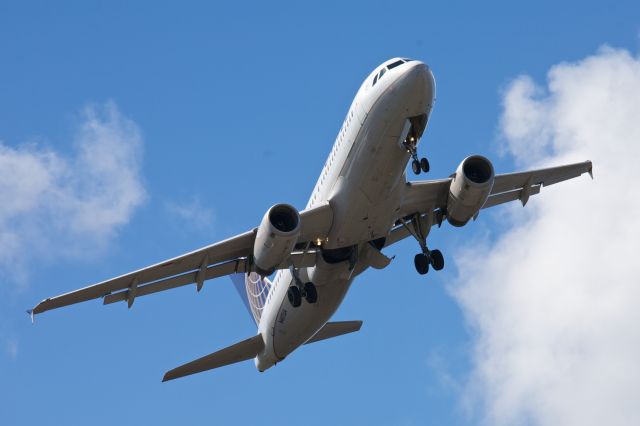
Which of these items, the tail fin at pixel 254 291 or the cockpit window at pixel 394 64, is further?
the tail fin at pixel 254 291

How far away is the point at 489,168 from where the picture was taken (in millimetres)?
35656

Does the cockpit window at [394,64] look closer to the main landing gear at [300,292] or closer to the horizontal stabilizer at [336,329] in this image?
the main landing gear at [300,292]

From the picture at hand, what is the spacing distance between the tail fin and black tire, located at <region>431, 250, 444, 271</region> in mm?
7029

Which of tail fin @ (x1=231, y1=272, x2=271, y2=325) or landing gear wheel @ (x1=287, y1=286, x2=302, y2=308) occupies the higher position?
tail fin @ (x1=231, y1=272, x2=271, y2=325)

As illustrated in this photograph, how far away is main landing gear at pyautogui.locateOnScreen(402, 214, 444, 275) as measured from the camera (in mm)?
37094

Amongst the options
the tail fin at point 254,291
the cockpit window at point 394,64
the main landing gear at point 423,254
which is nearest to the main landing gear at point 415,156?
the cockpit window at point 394,64

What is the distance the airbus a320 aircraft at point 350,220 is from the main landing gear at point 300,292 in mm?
32

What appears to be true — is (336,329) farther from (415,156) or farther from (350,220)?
(415,156)

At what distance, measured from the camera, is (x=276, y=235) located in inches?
1318

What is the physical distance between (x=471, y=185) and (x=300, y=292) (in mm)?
6399

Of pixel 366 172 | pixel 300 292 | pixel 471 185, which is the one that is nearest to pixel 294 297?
pixel 300 292

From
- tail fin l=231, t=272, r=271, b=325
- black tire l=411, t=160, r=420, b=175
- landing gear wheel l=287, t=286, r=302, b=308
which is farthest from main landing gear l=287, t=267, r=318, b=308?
black tire l=411, t=160, r=420, b=175

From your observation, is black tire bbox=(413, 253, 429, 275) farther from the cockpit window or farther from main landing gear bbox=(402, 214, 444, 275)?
the cockpit window

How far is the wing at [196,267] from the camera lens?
34625 millimetres
